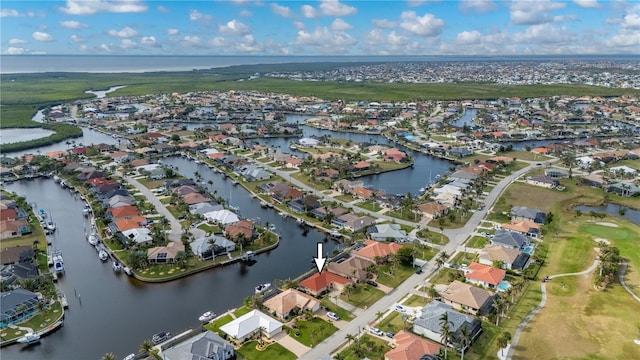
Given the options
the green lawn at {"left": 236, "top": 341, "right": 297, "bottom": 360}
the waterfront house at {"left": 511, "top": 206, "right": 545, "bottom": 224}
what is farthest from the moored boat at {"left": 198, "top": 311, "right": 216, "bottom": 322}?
the waterfront house at {"left": 511, "top": 206, "right": 545, "bottom": 224}

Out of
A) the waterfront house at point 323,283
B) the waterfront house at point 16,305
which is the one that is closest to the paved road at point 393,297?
the waterfront house at point 323,283

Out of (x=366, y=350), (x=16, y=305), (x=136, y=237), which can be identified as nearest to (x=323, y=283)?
(x=366, y=350)

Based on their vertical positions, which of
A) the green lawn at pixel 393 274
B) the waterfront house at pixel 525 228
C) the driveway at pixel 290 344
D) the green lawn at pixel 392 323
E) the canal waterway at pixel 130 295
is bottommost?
the canal waterway at pixel 130 295

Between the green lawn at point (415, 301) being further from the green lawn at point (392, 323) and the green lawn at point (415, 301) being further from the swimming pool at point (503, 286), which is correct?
the swimming pool at point (503, 286)

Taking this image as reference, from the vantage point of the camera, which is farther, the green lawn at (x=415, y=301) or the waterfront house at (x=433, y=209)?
the waterfront house at (x=433, y=209)

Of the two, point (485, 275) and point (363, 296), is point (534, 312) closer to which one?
point (485, 275)

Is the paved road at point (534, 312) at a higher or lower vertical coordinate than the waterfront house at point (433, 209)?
lower

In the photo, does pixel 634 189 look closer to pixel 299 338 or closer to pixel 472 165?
pixel 472 165

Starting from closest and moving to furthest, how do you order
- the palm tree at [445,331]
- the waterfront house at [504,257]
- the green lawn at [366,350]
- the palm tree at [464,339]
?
the palm tree at [464,339]
the green lawn at [366,350]
the palm tree at [445,331]
the waterfront house at [504,257]
